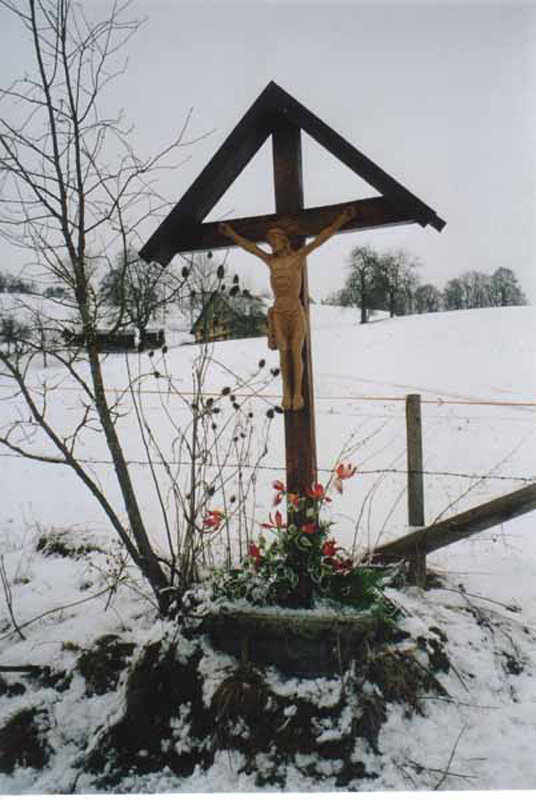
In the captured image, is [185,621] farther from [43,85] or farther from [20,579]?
[43,85]

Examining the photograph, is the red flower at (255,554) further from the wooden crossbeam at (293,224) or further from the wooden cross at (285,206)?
the wooden crossbeam at (293,224)

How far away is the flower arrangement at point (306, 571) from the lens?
1925mm

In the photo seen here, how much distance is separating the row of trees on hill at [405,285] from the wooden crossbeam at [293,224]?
39.4 inches

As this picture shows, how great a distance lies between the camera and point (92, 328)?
2035mm

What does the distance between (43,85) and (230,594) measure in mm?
2309

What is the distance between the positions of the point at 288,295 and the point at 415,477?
1366 millimetres

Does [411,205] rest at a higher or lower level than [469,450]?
higher

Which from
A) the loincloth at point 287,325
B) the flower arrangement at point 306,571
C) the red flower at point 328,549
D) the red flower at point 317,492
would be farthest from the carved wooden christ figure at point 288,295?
the red flower at point 328,549

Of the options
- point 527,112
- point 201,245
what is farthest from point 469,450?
point 201,245

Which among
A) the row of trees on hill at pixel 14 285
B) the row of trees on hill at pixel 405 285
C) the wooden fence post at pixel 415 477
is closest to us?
the row of trees on hill at pixel 14 285

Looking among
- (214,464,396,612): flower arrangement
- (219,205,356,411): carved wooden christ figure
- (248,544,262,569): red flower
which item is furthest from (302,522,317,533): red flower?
(219,205,356,411): carved wooden christ figure

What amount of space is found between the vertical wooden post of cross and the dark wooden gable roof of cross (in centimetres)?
5

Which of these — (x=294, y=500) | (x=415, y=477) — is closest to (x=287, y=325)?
(x=294, y=500)

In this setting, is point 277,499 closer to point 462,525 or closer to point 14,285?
point 462,525
